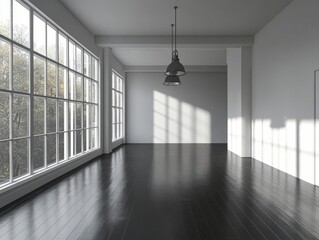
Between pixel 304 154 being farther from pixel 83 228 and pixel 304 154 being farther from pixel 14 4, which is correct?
pixel 14 4

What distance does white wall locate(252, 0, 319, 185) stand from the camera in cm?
554

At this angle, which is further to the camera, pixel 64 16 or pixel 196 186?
pixel 64 16

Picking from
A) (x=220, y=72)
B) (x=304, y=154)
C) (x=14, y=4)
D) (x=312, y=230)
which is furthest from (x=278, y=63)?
(x=220, y=72)

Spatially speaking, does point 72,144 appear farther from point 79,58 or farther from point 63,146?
point 79,58

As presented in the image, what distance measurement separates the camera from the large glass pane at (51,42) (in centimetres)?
593

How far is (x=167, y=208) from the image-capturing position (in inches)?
156

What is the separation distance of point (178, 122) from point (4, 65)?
35.8 ft

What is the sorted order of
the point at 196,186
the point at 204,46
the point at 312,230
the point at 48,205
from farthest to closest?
the point at 204,46
the point at 196,186
the point at 48,205
the point at 312,230

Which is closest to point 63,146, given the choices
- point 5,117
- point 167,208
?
point 5,117

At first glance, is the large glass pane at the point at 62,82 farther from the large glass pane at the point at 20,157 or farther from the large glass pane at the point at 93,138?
the large glass pane at the point at 93,138

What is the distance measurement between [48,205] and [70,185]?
1.24 meters

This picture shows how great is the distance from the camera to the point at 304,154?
228 inches

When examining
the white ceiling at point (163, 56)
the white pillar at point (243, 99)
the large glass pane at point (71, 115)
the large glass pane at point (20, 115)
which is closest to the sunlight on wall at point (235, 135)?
the white pillar at point (243, 99)

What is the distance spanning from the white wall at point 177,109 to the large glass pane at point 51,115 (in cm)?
864
